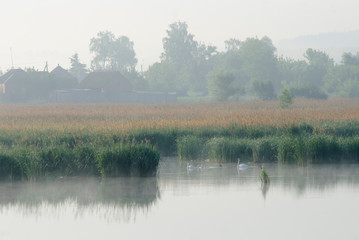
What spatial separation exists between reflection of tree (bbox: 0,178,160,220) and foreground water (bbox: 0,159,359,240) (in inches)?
1.0

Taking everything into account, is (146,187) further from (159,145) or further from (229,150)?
(159,145)

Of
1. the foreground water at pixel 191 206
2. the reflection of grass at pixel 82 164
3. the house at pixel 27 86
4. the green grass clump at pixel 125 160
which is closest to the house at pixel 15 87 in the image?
the house at pixel 27 86

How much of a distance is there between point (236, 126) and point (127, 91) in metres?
55.5

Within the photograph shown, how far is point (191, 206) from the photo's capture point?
14898 mm

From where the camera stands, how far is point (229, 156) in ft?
72.9

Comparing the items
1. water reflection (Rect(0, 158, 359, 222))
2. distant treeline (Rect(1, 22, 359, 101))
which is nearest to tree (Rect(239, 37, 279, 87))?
distant treeline (Rect(1, 22, 359, 101))

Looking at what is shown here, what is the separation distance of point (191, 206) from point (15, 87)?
2689 inches

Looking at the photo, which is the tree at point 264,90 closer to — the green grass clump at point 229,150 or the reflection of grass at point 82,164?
the green grass clump at point 229,150

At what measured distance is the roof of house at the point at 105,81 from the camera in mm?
80812

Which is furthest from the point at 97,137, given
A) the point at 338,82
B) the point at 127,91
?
the point at 338,82

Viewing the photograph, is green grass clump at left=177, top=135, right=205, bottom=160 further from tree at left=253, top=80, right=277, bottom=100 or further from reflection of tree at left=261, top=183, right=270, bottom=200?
tree at left=253, top=80, right=277, bottom=100

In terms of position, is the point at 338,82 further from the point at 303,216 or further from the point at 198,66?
the point at 303,216

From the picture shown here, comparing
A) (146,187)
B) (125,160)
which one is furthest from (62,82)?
(146,187)

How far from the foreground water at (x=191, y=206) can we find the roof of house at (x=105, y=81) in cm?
6196
